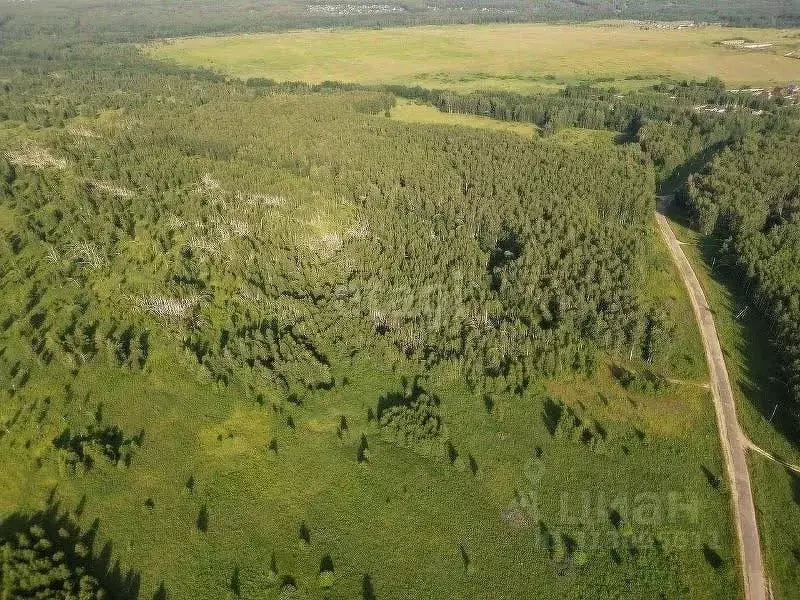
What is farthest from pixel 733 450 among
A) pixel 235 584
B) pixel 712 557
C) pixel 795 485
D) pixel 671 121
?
pixel 671 121

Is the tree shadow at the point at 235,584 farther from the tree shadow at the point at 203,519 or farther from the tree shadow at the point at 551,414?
the tree shadow at the point at 551,414

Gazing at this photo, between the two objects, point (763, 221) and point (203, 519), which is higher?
point (763, 221)

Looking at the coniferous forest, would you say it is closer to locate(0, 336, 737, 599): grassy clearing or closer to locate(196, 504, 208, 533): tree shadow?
locate(196, 504, 208, 533): tree shadow

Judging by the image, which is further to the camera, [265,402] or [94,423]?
[265,402]

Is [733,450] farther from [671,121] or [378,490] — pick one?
[671,121]

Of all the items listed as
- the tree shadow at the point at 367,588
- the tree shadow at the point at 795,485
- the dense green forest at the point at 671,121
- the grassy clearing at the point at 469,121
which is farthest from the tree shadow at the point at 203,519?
the grassy clearing at the point at 469,121

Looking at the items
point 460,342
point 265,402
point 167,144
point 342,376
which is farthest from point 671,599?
point 167,144

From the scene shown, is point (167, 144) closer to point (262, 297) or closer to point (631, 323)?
point (262, 297)
